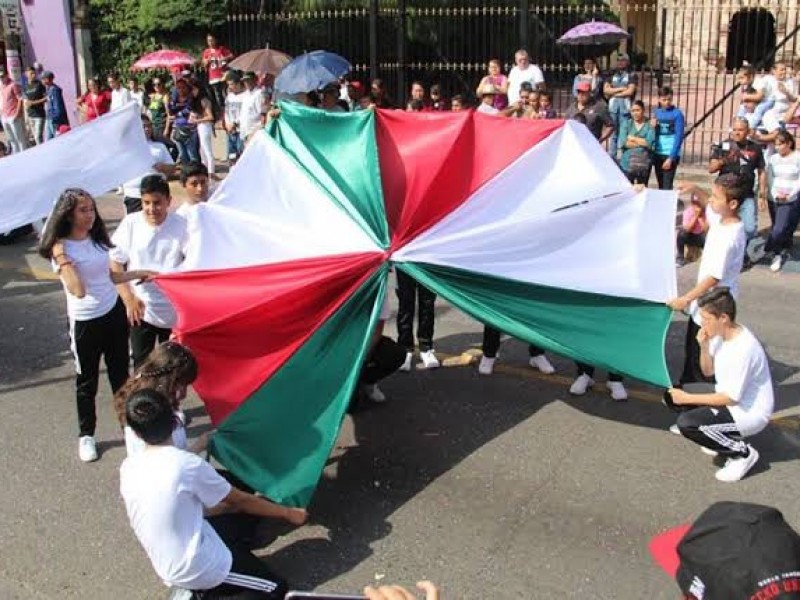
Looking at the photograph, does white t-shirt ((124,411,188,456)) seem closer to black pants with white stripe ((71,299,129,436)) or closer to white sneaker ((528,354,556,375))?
black pants with white stripe ((71,299,129,436))

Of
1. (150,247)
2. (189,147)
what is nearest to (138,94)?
(189,147)

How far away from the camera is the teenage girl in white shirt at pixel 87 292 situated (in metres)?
5.49

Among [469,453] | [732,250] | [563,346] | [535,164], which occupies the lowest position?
[469,453]

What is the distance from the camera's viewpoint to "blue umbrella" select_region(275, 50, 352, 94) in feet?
41.1

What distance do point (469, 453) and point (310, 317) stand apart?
1.45 meters

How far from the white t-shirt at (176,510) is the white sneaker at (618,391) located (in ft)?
11.4

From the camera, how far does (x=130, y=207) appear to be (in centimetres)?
845

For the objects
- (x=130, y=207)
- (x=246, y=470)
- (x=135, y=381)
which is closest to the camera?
(x=135, y=381)

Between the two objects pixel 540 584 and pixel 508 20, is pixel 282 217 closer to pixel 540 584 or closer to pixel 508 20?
pixel 540 584

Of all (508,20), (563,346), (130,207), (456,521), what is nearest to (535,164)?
(563,346)

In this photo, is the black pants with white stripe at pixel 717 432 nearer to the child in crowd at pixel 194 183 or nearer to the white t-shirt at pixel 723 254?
the white t-shirt at pixel 723 254

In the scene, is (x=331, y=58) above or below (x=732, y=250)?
above

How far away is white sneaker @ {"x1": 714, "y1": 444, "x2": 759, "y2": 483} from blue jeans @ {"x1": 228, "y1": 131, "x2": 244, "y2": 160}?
11.2 meters

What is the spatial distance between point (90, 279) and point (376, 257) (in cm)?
177
